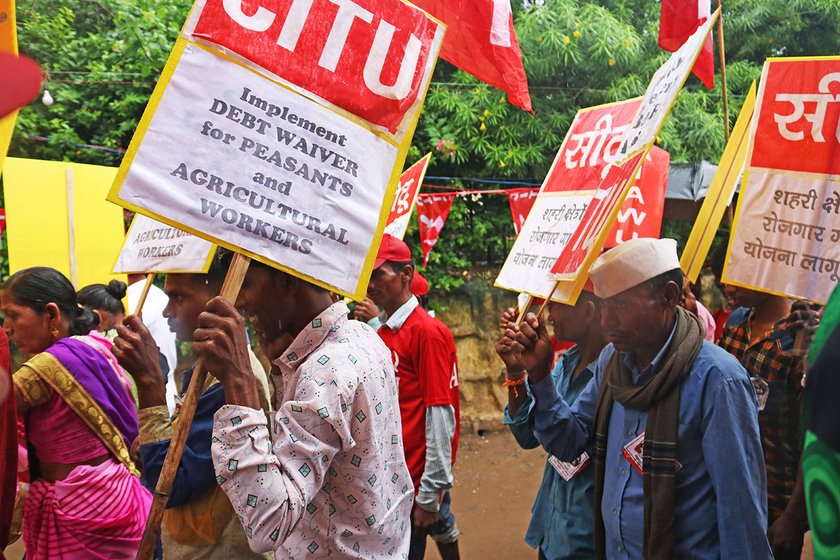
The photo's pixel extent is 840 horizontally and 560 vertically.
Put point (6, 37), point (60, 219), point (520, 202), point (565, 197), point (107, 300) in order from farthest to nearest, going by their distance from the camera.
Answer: point (520, 202), point (60, 219), point (107, 300), point (565, 197), point (6, 37)

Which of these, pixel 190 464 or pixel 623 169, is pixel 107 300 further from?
pixel 623 169

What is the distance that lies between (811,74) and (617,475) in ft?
6.27

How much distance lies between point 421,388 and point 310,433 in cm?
221

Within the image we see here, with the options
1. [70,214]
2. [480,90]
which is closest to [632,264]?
[70,214]

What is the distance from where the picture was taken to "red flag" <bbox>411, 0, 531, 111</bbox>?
3273 mm

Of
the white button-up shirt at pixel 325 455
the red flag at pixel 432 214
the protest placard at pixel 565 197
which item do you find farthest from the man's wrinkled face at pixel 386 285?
the red flag at pixel 432 214

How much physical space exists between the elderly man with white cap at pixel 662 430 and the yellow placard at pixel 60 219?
327cm

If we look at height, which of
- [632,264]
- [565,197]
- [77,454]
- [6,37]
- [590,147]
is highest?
[590,147]

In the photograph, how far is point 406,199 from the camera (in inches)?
199

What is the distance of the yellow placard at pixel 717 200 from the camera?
3180 mm

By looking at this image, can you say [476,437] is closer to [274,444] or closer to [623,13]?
[623,13]

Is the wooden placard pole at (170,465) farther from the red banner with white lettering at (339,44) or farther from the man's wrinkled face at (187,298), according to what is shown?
the man's wrinkled face at (187,298)

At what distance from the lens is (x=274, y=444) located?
68.8 inches

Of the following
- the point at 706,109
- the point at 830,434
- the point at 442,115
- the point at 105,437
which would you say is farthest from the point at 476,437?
the point at 830,434
